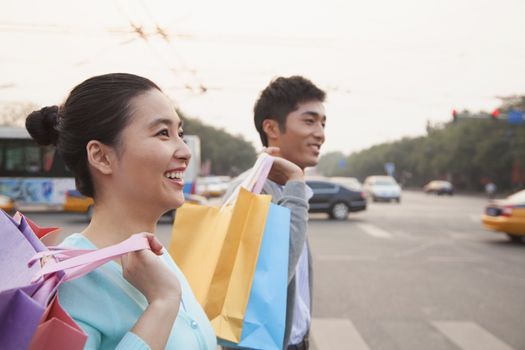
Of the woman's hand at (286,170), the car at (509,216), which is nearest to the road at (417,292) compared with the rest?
the car at (509,216)

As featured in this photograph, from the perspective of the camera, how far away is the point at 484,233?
522 inches

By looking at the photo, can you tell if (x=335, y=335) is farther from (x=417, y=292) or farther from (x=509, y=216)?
(x=509, y=216)

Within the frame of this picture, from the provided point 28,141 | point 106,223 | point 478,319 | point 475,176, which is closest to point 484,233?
point 478,319

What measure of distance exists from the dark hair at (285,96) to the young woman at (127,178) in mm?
1001

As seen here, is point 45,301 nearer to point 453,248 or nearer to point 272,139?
point 272,139

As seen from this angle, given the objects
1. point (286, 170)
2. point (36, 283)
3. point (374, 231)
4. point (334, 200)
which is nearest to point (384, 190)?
point (334, 200)

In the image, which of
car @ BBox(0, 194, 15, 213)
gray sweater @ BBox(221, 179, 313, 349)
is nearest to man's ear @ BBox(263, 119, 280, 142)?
gray sweater @ BBox(221, 179, 313, 349)

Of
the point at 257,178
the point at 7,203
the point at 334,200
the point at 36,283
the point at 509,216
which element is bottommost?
the point at 7,203

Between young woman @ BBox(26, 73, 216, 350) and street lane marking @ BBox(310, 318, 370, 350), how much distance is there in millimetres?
3341

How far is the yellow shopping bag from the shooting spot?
149 centimetres

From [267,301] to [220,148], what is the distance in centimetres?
7900

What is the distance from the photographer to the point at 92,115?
118cm

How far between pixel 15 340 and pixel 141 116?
1.92ft

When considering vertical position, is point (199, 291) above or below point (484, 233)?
above
